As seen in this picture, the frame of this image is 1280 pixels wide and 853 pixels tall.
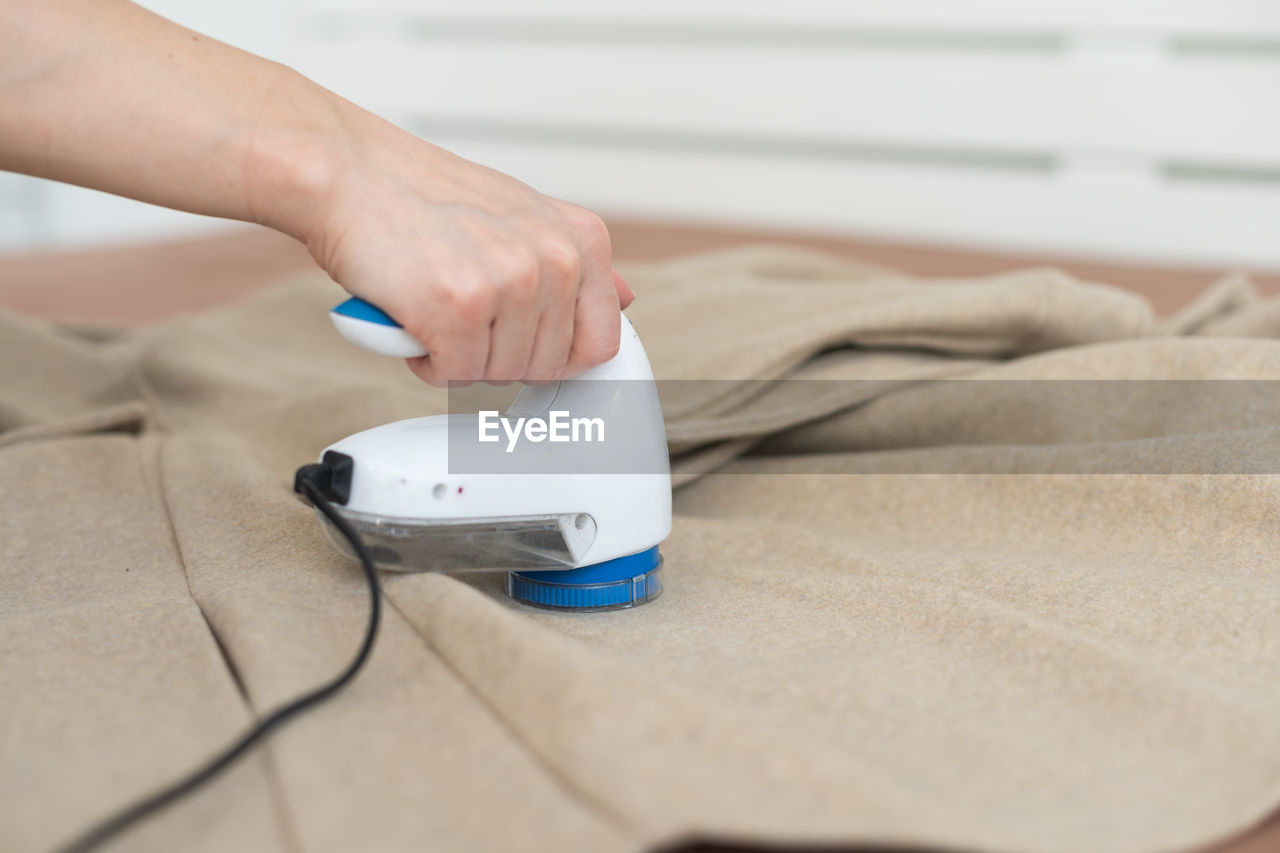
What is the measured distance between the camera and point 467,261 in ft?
1.86

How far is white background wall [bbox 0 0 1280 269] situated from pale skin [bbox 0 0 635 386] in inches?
57.2

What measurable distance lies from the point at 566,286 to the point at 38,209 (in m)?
3.19

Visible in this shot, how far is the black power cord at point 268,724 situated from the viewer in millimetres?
409

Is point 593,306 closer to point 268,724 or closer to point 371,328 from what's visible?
point 371,328

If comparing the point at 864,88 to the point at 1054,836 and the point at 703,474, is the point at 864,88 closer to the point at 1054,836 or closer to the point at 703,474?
the point at 703,474

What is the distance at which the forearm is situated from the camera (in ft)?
1.90

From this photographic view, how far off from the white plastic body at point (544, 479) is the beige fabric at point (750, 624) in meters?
0.05

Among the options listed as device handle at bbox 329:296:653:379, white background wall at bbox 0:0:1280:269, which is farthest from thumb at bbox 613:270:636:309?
white background wall at bbox 0:0:1280:269

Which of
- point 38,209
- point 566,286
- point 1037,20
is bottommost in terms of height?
point 38,209

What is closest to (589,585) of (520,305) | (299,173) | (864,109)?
(520,305)

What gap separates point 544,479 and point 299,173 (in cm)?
21

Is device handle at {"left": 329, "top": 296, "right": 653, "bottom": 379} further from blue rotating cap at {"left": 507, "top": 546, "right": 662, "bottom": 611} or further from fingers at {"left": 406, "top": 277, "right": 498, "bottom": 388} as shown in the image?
blue rotating cap at {"left": 507, "top": 546, "right": 662, "bottom": 611}

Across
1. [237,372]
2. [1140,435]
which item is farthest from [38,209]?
[1140,435]

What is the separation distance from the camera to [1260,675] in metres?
0.55
